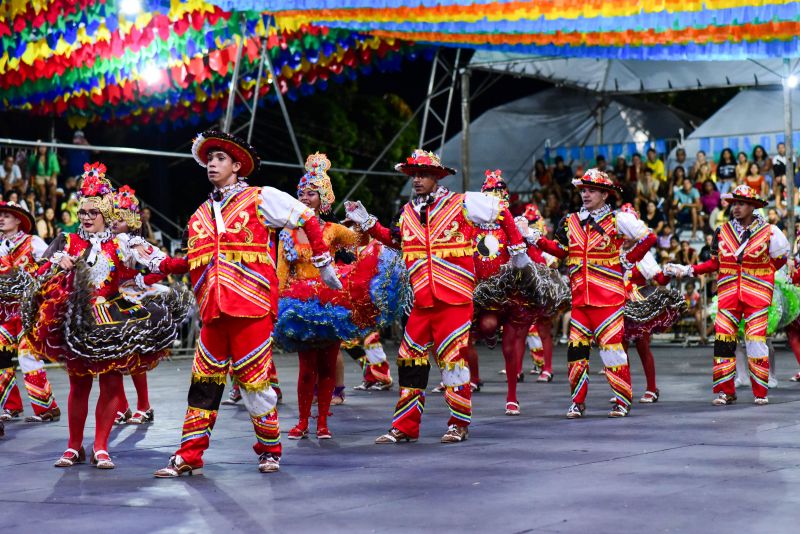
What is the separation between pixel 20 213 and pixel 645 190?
15.4 metres

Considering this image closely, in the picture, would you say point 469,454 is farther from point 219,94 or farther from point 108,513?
point 219,94

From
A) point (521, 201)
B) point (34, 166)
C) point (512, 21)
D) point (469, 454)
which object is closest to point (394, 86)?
point (521, 201)

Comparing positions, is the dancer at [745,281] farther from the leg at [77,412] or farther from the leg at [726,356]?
the leg at [77,412]

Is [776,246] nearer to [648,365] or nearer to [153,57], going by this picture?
[648,365]

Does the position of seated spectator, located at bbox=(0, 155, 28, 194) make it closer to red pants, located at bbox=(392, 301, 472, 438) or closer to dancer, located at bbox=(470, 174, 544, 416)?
dancer, located at bbox=(470, 174, 544, 416)

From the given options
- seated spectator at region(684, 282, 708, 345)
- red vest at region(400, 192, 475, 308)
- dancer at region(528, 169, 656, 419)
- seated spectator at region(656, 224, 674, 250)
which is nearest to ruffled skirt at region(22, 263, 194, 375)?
red vest at region(400, 192, 475, 308)

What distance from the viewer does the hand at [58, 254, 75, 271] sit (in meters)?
7.43

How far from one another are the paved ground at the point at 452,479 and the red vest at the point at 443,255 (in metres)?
1.02


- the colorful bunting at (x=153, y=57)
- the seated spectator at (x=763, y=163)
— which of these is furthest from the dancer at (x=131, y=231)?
the seated spectator at (x=763, y=163)

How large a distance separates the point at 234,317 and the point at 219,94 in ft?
44.6

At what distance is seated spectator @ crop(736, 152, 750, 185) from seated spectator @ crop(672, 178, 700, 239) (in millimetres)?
880

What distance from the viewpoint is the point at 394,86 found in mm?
28766

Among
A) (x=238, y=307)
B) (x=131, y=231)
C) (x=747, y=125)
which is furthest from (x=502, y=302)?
(x=747, y=125)

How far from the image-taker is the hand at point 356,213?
8.55 meters
